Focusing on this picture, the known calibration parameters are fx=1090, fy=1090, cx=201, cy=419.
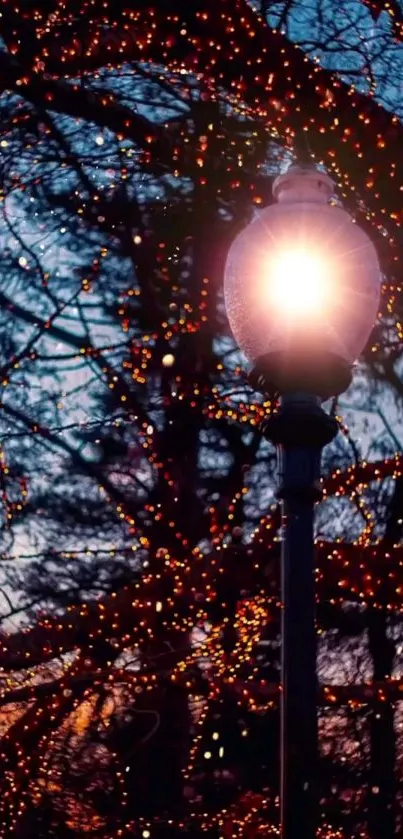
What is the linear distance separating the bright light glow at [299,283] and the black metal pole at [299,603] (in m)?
0.27

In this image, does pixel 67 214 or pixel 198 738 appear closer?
pixel 198 738

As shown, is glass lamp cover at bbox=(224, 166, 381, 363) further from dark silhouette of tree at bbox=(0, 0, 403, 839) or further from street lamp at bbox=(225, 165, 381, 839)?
dark silhouette of tree at bbox=(0, 0, 403, 839)

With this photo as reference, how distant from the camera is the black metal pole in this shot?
2.93 m

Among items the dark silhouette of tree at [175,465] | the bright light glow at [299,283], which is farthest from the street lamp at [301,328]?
the dark silhouette of tree at [175,465]

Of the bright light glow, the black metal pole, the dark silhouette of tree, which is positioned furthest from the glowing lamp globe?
the dark silhouette of tree

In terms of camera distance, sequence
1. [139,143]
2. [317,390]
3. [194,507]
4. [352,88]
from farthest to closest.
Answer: [139,143]
[194,507]
[352,88]
[317,390]

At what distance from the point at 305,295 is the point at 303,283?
0.04 metres

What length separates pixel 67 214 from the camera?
8.70 metres

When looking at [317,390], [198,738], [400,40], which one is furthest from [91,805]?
[400,40]

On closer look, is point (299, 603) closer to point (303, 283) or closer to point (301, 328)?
point (301, 328)

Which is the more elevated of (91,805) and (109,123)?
(109,123)

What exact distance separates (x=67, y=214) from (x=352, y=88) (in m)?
2.63

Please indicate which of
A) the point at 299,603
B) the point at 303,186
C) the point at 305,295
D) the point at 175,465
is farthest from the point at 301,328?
the point at 175,465

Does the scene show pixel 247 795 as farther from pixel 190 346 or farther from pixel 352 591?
pixel 190 346
